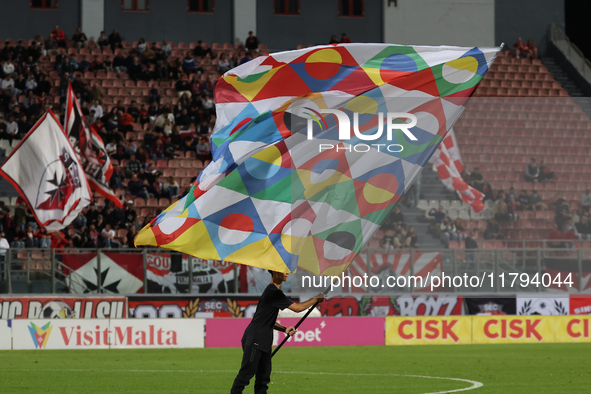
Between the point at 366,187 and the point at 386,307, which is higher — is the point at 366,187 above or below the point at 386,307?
above

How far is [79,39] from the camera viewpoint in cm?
3572

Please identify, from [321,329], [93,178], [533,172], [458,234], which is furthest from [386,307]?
[533,172]

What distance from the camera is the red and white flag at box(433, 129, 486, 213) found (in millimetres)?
29672

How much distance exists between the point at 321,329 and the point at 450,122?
41.7ft

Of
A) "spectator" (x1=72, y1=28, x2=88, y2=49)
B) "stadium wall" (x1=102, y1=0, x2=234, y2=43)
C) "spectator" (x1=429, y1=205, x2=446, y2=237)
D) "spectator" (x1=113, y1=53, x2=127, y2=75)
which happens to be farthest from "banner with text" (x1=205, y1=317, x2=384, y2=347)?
"stadium wall" (x1=102, y1=0, x2=234, y2=43)

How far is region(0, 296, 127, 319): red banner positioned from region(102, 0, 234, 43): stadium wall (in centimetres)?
1952

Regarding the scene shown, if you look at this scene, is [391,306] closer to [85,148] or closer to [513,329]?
[513,329]

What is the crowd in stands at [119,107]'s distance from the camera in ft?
82.7

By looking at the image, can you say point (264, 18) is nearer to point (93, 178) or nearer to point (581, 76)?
point (581, 76)

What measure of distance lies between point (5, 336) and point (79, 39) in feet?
57.9

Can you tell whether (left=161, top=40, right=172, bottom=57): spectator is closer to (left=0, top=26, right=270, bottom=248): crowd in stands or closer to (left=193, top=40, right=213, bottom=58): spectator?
(left=0, top=26, right=270, bottom=248): crowd in stands

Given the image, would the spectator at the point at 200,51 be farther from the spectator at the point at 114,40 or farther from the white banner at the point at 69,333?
the white banner at the point at 69,333

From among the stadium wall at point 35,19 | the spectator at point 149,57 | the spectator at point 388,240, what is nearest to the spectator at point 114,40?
the spectator at point 149,57

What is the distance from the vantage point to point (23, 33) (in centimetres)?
3834
